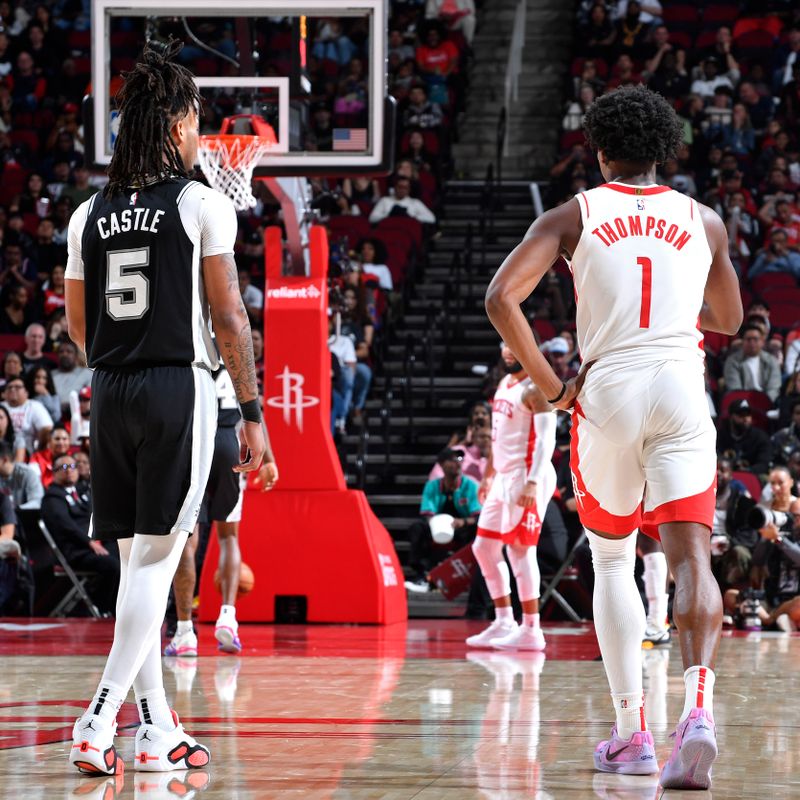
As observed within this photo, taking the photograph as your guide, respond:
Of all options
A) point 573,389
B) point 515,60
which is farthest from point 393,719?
point 515,60

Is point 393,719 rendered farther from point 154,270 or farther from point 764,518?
point 764,518

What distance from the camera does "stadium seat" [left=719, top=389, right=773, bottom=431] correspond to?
41.7 feet

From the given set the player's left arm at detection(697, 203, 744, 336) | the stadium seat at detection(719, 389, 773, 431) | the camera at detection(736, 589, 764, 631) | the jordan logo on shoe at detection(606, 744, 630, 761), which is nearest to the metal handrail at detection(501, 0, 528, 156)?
the stadium seat at detection(719, 389, 773, 431)

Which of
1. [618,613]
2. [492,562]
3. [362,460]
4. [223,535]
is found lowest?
[492,562]

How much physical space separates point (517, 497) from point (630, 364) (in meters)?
4.65

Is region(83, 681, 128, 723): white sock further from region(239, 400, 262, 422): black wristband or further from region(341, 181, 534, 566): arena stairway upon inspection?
region(341, 181, 534, 566): arena stairway

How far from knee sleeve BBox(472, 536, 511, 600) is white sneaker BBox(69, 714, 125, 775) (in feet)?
16.5

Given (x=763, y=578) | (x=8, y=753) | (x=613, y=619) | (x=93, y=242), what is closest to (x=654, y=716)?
(x=613, y=619)

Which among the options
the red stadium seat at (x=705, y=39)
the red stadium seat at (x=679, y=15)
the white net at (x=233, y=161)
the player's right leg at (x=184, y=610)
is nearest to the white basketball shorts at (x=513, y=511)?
the player's right leg at (x=184, y=610)

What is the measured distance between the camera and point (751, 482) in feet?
36.6

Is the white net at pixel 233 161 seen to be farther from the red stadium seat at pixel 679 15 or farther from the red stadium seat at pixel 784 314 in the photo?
the red stadium seat at pixel 679 15

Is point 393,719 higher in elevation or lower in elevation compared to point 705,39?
lower

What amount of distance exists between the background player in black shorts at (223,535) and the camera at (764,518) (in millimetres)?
3865

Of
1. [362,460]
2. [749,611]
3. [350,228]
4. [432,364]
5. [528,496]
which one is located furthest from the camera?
[350,228]
